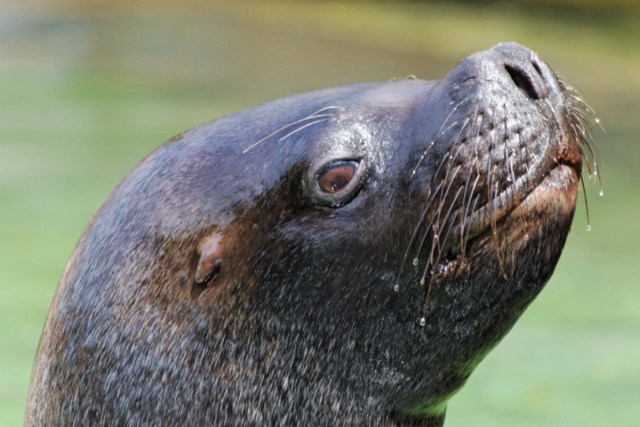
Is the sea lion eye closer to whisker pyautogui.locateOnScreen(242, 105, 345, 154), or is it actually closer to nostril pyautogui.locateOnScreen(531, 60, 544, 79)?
whisker pyautogui.locateOnScreen(242, 105, 345, 154)

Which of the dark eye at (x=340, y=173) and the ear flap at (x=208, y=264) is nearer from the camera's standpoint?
the dark eye at (x=340, y=173)

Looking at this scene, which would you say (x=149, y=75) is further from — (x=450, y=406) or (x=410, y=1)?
(x=450, y=406)

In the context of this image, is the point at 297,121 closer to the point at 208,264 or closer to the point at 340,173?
the point at 340,173

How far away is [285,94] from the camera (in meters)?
15.0

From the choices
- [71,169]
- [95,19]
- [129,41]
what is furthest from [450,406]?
[95,19]

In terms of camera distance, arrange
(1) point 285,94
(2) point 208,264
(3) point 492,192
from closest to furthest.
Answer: (3) point 492,192, (2) point 208,264, (1) point 285,94

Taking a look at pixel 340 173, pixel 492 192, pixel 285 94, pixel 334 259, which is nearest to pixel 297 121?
pixel 340 173

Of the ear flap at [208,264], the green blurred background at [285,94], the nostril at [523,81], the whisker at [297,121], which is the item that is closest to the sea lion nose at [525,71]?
the nostril at [523,81]

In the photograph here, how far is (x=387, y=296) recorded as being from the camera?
12.9ft

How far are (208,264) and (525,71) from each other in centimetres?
110

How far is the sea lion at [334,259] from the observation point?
3818 mm

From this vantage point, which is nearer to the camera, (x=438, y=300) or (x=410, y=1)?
(x=438, y=300)

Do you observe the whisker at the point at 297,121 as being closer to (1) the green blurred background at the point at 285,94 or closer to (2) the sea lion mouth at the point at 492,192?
(2) the sea lion mouth at the point at 492,192

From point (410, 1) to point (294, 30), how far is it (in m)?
2.63
